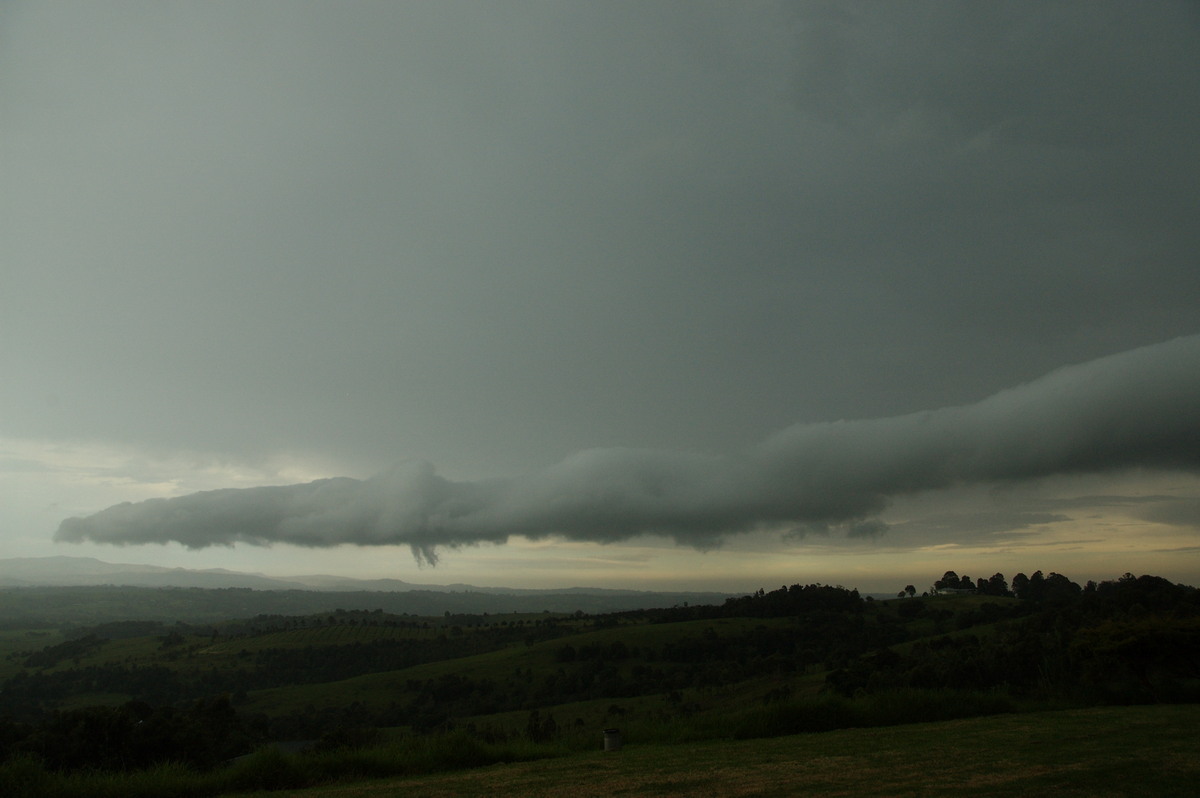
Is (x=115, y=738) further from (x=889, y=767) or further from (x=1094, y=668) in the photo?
(x=1094, y=668)

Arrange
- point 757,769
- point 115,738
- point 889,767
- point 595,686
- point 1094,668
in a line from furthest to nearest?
point 595,686 < point 115,738 < point 1094,668 < point 757,769 < point 889,767

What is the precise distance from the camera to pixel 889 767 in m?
12.8

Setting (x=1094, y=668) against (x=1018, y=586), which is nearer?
(x=1094, y=668)

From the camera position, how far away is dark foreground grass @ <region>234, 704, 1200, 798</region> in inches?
423

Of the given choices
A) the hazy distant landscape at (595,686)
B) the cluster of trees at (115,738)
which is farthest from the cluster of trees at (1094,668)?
the cluster of trees at (115,738)

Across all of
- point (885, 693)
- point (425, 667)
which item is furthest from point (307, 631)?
point (885, 693)

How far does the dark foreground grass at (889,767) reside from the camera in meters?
10.8

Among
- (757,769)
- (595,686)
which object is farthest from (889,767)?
(595,686)

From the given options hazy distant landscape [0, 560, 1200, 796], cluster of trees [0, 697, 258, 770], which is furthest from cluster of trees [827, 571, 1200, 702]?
cluster of trees [0, 697, 258, 770]

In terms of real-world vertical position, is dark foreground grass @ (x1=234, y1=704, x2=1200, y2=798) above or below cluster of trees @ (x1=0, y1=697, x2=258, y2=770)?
above

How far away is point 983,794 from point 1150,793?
2.41 metres

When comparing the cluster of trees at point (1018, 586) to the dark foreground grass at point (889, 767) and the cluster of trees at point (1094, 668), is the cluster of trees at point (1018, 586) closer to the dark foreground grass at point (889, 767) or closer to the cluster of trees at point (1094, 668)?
the cluster of trees at point (1094, 668)

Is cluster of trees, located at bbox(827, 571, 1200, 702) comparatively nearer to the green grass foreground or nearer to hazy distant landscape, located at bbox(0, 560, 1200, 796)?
hazy distant landscape, located at bbox(0, 560, 1200, 796)

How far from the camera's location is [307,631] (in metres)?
198
